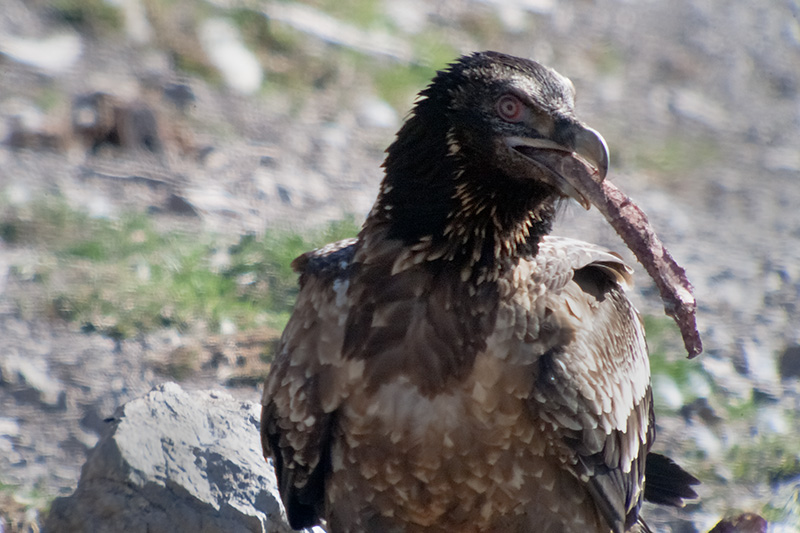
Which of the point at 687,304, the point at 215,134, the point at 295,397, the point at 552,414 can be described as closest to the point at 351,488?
the point at 295,397

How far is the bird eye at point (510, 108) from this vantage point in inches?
141

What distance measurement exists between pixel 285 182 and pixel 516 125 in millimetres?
5212

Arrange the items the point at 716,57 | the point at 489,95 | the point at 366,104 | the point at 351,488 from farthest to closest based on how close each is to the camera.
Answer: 1. the point at 716,57
2. the point at 366,104
3. the point at 351,488
4. the point at 489,95

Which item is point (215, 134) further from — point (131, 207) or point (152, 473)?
point (152, 473)

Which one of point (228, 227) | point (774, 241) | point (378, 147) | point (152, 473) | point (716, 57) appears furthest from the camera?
point (716, 57)

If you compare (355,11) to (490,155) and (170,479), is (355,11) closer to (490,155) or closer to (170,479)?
(170,479)

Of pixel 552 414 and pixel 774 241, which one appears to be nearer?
pixel 552 414

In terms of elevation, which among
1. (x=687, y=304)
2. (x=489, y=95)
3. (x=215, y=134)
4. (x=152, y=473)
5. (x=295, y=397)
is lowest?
(x=152, y=473)

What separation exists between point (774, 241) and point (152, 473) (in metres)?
6.28

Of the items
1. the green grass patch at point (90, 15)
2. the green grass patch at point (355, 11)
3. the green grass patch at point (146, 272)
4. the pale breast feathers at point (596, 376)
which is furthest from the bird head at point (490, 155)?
the green grass patch at point (355, 11)

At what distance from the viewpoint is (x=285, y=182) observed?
28.2 ft

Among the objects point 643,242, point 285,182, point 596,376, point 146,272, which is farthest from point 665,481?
point 285,182

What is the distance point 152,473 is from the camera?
14.5ft

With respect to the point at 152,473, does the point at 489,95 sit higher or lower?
higher
